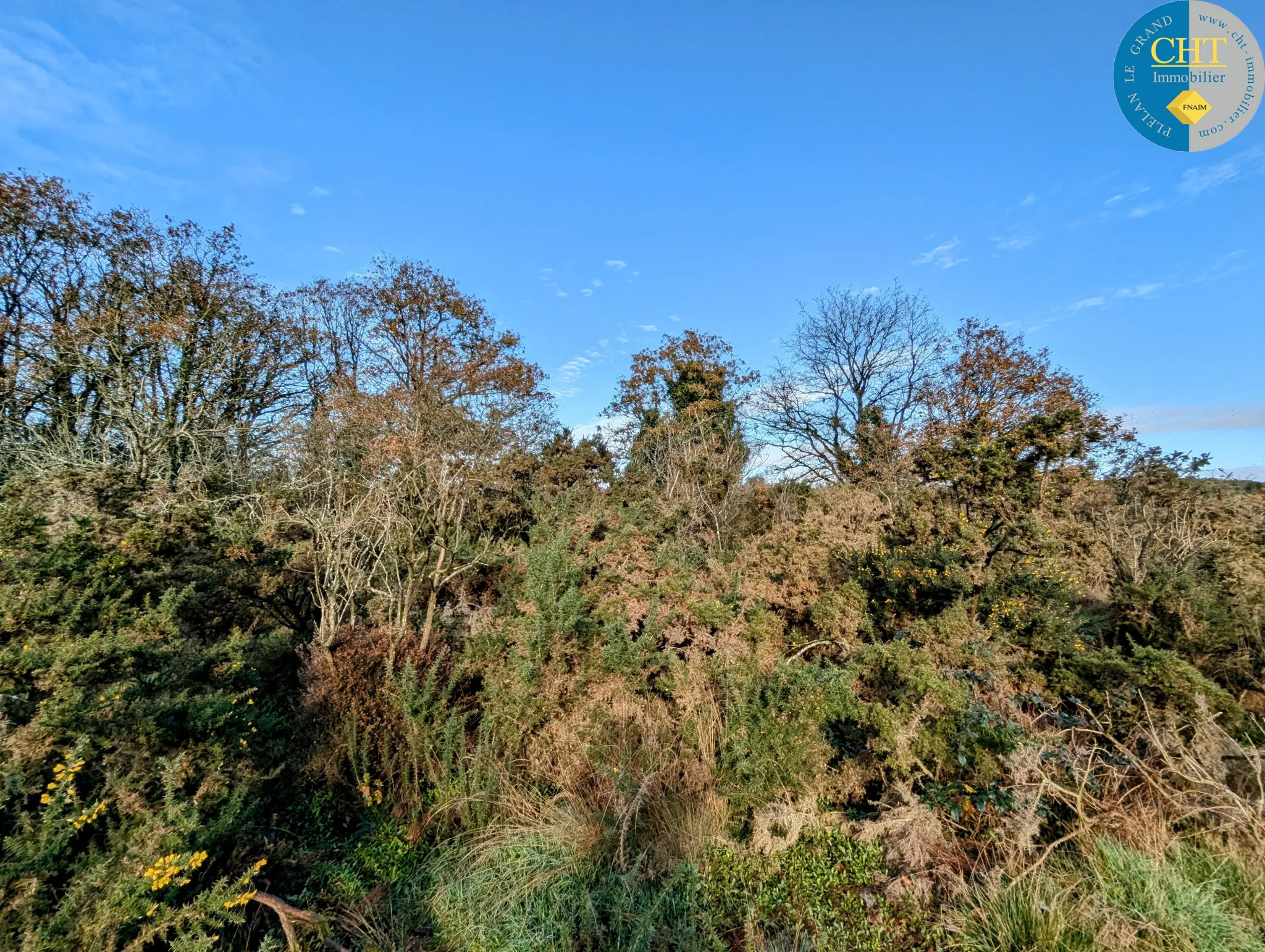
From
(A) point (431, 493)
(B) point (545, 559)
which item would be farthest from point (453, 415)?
(B) point (545, 559)

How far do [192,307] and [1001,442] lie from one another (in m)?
16.9

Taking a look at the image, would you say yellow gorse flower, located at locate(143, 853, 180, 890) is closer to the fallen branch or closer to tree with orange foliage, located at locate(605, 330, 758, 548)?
the fallen branch

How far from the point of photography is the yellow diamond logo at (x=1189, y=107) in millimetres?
4910

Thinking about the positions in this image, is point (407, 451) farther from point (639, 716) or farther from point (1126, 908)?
point (1126, 908)

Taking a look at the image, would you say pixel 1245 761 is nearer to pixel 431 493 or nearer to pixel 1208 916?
pixel 1208 916

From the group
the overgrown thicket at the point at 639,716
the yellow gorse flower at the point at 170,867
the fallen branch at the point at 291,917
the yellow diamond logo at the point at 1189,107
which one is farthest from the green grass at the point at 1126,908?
the yellow diamond logo at the point at 1189,107

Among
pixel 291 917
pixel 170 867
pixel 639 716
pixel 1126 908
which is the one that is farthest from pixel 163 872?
pixel 1126 908

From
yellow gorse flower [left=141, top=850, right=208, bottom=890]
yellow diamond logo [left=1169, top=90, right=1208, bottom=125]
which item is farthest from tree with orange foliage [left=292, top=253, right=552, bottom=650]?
yellow diamond logo [left=1169, top=90, right=1208, bottom=125]

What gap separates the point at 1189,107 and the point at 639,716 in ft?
25.1

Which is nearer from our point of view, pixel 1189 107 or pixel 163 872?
pixel 163 872

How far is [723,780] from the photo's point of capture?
13.1ft

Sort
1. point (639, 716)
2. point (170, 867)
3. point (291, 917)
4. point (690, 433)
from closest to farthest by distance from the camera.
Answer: point (170, 867)
point (291, 917)
point (639, 716)
point (690, 433)

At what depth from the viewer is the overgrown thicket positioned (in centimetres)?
265

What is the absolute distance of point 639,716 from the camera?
176 inches
